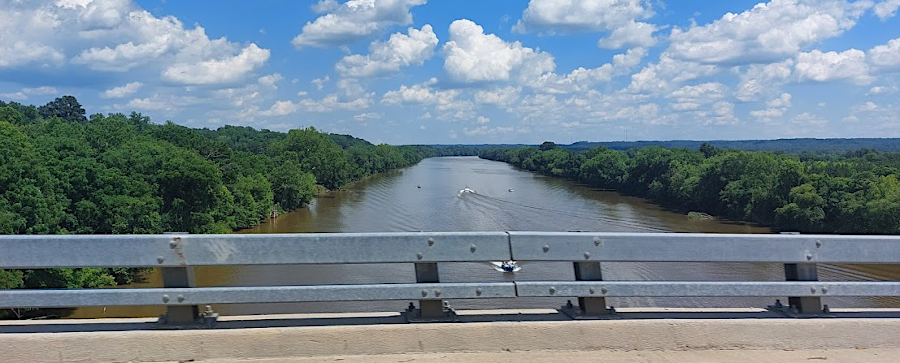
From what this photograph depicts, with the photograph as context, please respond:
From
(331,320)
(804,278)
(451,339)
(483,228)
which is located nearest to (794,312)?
(804,278)

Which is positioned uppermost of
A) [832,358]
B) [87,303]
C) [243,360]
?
[87,303]

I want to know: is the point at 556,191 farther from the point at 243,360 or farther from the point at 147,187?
the point at 243,360

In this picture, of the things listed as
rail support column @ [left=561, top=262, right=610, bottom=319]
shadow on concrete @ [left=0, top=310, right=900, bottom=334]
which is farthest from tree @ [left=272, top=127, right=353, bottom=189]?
rail support column @ [left=561, top=262, right=610, bottom=319]

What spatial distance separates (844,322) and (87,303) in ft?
15.0

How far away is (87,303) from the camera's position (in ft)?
13.1

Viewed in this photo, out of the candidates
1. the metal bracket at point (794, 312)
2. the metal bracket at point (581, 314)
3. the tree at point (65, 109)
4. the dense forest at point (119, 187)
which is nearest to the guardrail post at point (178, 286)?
the metal bracket at point (581, 314)

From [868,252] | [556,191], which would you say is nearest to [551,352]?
[868,252]

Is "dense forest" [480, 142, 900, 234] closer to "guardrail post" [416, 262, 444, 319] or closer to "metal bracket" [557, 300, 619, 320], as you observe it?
"metal bracket" [557, 300, 619, 320]

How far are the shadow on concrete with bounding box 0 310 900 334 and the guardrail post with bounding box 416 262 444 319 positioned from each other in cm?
13

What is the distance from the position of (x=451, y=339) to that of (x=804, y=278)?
93.3 inches

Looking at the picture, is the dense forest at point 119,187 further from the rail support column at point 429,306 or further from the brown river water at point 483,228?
the rail support column at point 429,306

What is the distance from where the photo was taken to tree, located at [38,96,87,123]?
118312 millimetres

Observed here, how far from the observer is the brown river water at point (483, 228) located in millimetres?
25033

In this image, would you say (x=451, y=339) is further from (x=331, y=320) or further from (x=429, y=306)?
(x=331, y=320)
